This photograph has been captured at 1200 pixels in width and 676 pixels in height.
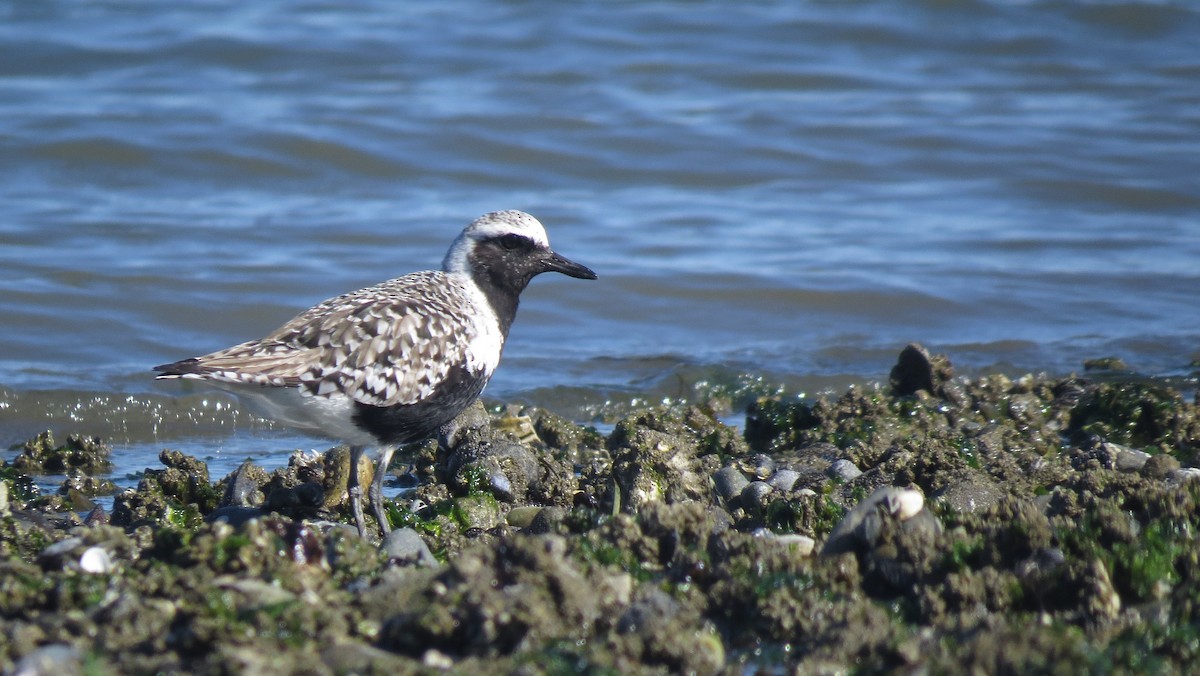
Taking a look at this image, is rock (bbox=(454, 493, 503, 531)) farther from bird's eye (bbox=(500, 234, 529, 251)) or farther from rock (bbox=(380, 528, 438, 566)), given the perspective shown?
bird's eye (bbox=(500, 234, 529, 251))

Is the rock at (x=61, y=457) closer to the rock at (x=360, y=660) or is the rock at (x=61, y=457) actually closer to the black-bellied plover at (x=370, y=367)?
the black-bellied plover at (x=370, y=367)

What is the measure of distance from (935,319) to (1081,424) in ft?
12.0

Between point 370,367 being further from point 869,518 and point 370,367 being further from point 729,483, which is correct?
point 869,518

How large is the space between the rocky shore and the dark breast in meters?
0.28

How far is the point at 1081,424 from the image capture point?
772 centimetres

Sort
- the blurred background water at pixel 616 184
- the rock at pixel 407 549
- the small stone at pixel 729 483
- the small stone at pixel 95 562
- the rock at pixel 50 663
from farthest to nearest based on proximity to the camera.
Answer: the blurred background water at pixel 616 184
the small stone at pixel 729 483
the rock at pixel 407 549
the small stone at pixel 95 562
the rock at pixel 50 663

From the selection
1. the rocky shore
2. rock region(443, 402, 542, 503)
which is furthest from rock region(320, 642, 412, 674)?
rock region(443, 402, 542, 503)

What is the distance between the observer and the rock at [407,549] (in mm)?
4805

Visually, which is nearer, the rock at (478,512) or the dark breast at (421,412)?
the rock at (478,512)

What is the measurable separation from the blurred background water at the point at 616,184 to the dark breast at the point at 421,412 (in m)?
1.83

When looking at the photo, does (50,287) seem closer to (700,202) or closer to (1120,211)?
(700,202)

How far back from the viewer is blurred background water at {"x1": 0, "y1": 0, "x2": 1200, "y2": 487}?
33.7 feet

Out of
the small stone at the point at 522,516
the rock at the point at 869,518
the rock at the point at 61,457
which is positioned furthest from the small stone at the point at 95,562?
the rock at the point at 61,457

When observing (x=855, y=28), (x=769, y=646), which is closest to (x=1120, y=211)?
(x=855, y=28)
